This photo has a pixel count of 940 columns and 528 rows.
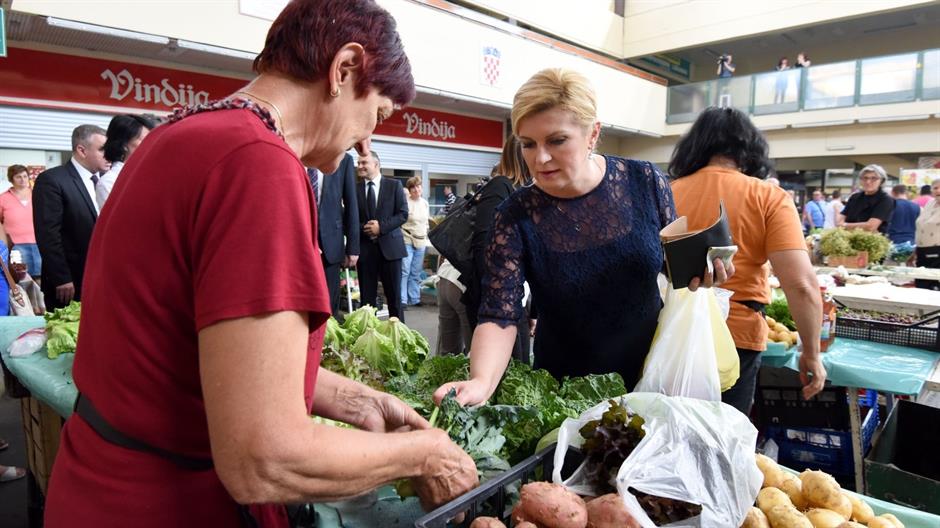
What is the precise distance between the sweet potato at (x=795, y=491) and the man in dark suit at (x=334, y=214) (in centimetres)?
349

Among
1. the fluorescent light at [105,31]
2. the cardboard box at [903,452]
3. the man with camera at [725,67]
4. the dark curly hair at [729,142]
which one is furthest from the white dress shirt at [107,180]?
the man with camera at [725,67]

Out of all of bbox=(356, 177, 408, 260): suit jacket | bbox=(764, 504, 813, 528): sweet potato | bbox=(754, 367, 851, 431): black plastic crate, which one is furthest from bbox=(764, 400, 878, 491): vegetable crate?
bbox=(356, 177, 408, 260): suit jacket

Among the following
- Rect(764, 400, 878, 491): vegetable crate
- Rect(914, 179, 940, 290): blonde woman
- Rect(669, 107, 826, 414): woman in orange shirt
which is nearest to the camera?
Rect(669, 107, 826, 414): woman in orange shirt

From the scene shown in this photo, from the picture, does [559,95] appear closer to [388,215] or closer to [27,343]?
[27,343]

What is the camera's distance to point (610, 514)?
114 cm

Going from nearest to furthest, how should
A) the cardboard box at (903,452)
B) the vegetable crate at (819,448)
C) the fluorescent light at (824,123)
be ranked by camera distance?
1. the cardboard box at (903,452)
2. the vegetable crate at (819,448)
3. the fluorescent light at (824,123)

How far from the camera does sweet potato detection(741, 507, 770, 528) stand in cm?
132

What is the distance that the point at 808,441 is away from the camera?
3203mm

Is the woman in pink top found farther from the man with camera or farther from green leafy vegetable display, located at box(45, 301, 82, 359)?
the man with camera

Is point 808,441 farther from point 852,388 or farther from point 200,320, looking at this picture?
point 200,320

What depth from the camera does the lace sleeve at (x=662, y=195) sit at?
6.81 feet

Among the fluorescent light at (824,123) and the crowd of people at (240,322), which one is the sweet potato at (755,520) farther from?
the fluorescent light at (824,123)

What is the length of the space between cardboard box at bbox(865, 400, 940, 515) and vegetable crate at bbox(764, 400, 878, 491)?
0.29 m

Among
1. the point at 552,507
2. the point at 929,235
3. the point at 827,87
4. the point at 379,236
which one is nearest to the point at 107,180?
the point at 379,236
